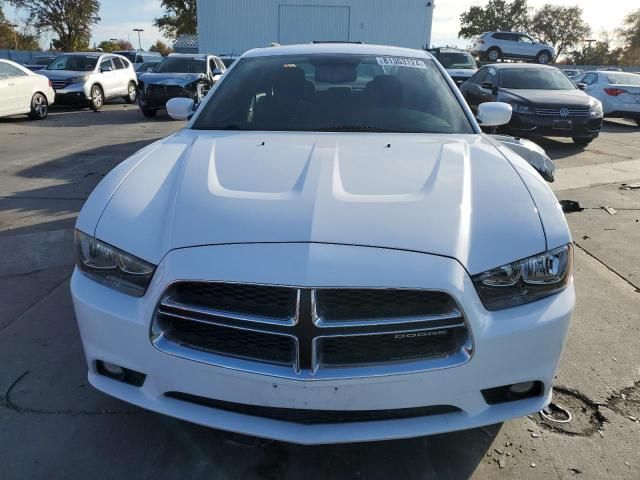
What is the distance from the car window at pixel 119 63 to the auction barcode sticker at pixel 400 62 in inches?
617

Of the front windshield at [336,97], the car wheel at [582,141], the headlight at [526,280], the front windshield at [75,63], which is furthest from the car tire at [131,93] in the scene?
the headlight at [526,280]

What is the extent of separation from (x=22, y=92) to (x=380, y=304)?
1366 centimetres

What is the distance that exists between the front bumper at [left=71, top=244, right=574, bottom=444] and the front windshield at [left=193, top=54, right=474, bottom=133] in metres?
1.52

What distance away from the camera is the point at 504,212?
2113mm

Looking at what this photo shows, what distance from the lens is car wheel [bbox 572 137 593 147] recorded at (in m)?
10.3

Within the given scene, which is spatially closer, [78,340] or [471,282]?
[471,282]

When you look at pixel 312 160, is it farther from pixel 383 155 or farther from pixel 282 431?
pixel 282 431

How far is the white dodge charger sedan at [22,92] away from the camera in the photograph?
39.8 ft

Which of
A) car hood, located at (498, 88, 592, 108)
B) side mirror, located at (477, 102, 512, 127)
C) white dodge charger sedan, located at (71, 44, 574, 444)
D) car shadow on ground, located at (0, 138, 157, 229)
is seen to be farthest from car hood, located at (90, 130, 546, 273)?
car hood, located at (498, 88, 592, 108)

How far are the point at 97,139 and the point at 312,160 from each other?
30.8 ft

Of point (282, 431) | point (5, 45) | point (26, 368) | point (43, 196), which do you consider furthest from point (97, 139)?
point (5, 45)

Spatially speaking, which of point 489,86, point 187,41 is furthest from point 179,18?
point 489,86

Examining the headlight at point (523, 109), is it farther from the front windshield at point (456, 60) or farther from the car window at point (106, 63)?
the car window at point (106, 63)

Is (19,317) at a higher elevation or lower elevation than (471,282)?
lower
